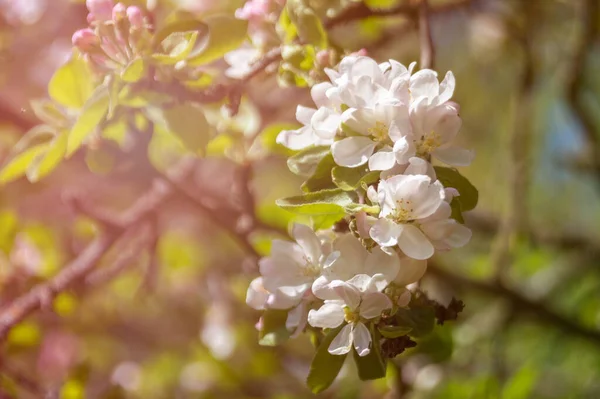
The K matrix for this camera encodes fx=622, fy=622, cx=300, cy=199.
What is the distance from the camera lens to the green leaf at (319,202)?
496 millimetres

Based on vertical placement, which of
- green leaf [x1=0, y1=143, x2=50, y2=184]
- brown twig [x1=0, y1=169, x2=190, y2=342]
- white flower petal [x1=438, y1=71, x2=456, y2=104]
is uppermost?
white flower petal [x1=438, y1=71, x2=456, y2=104]

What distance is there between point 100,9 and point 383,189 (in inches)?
14.1

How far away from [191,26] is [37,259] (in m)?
0.86

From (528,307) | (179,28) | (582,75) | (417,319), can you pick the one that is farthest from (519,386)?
(582,75)

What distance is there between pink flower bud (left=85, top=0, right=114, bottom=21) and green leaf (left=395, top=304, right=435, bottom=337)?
16.2 inches

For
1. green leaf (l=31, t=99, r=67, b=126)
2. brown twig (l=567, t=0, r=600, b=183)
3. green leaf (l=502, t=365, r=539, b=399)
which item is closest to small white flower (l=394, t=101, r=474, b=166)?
green leaf (l=31, t=99, r=67, b=126)

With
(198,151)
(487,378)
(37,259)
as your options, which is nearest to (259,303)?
(198,151)

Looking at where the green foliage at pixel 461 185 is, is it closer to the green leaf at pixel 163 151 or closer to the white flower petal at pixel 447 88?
the white flower petal at pixel 447 88

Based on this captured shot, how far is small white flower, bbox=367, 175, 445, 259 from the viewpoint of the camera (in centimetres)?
47

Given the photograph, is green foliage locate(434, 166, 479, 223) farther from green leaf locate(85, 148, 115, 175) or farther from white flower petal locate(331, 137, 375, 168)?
green leaf locate(85, 148, 115, 175)

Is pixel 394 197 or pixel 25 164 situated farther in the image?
pixel 25 164

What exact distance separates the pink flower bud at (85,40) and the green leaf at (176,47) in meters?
0.07

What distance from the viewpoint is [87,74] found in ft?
2.21

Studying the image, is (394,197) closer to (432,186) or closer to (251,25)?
(432,186)
